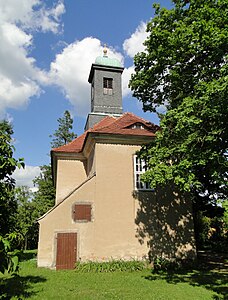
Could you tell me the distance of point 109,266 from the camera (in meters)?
14.2

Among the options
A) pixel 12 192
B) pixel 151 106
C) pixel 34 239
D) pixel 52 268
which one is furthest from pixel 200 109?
pixel 34 239

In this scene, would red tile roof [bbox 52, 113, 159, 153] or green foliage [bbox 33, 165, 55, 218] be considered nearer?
red tile roof [bbox 52, 113, 159, 153]

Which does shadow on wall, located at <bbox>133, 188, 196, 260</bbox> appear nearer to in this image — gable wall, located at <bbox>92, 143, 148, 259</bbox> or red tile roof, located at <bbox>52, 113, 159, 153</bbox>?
gable wall, located at <bbox>92, 143, 148, 259</bbox>

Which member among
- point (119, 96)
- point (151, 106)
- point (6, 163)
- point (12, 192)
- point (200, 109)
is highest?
point (119, 96)

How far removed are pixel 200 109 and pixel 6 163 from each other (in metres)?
8.72

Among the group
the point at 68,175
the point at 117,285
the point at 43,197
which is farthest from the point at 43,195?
the point at 117,285

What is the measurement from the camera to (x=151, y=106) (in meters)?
15.7

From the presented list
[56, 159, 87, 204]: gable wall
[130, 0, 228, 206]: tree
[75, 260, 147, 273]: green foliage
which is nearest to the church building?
[75, 260, 147, 273]: green foliage

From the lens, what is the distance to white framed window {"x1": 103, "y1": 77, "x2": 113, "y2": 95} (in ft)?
74.8

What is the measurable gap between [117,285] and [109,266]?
3.26 m

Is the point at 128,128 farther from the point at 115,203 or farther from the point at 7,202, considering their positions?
the point at 7,202

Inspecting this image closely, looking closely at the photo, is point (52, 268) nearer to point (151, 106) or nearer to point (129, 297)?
point (129, 297)

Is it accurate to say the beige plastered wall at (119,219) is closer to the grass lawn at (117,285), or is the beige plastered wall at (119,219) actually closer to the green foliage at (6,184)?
the grass lawn at (117,285)

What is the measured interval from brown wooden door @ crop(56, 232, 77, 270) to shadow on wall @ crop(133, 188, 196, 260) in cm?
371
